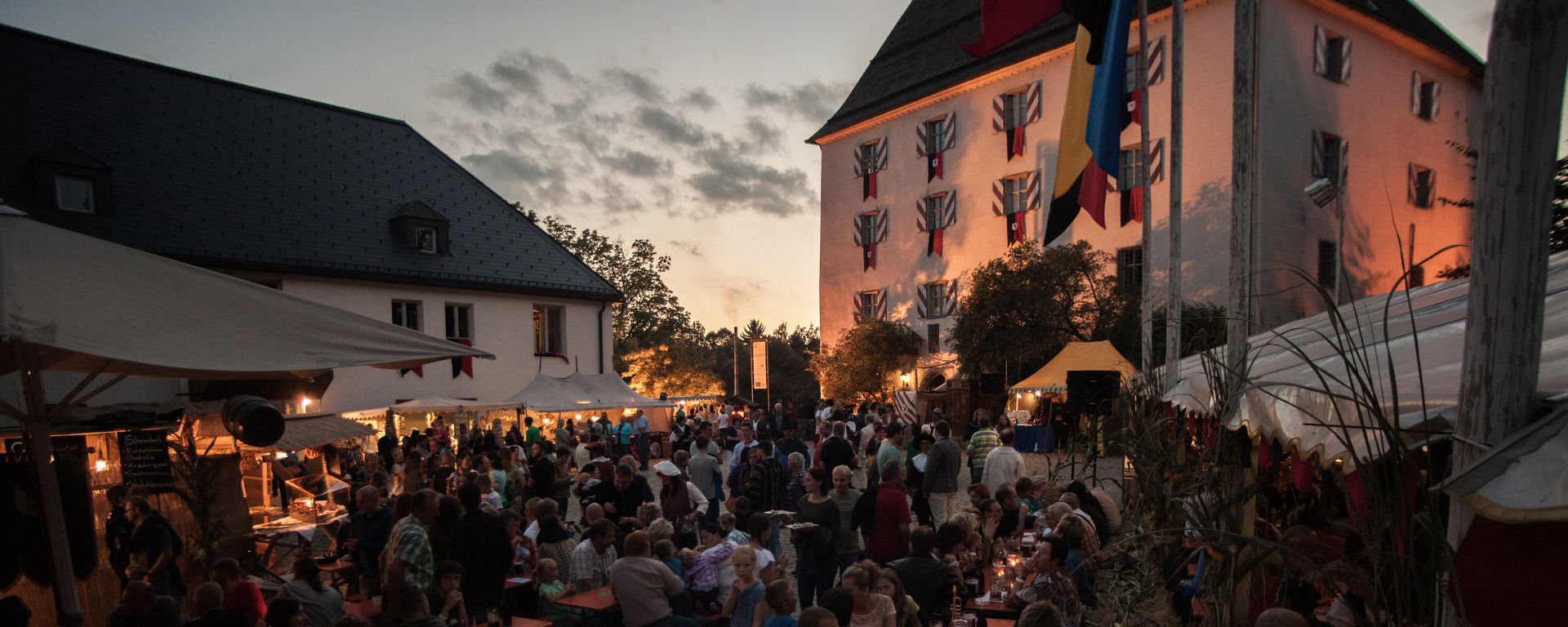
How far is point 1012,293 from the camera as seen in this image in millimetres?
25047

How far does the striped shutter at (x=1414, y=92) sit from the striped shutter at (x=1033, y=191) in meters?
12.8

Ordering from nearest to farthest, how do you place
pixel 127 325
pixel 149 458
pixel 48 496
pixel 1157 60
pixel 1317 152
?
pixel 127 325 → pixel 48 496 → pixel 149 458 → pixel 1157 60 → pixel 1317 152

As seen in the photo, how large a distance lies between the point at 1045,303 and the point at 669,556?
66.0ft

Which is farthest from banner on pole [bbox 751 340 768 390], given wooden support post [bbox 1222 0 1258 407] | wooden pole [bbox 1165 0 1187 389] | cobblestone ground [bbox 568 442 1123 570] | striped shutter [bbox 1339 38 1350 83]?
wooden support post [bbox 1222 0 1258 407]

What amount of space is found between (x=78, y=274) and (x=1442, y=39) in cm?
3972

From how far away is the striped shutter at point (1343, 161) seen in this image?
2598 cm

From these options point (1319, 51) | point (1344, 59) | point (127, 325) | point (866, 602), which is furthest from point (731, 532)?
point (1344, 59)

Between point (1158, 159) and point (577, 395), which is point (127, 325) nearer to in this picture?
point (577, 395)

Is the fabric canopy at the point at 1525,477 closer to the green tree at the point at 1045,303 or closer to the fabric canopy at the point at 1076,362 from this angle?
the fabric canopy at the point at 1076,362

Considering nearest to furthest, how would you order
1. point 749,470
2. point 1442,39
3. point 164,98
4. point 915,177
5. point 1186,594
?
point 1186,594
point 749,470
point 164,98
point 1442,39
point 915,177

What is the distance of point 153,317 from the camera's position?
3.53 metres

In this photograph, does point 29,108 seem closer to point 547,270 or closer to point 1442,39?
point 547,270

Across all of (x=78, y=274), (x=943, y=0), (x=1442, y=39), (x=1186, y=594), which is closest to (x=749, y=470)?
(x=1186, y=594)

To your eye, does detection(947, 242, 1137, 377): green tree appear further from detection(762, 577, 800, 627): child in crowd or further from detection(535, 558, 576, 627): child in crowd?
detection(762, 577, 800, 627): child in crowd
